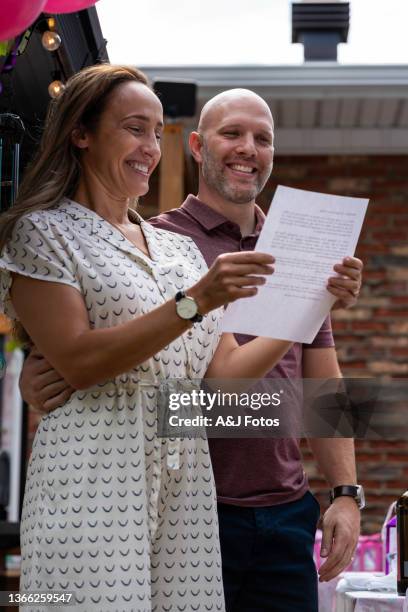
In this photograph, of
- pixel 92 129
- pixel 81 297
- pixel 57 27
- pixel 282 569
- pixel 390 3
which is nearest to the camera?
pixel 81 297

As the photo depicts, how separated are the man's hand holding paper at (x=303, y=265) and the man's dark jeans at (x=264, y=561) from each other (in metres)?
0.51

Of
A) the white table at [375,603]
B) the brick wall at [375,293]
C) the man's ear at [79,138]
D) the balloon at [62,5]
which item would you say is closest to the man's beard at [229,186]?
the balloon at [62,5]

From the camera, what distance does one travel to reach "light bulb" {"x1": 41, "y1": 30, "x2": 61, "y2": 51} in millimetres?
2916

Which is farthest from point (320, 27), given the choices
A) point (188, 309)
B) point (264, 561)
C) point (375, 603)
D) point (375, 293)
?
point (188, 309)

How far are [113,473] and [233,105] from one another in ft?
3.65

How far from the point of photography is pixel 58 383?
5.64 ft

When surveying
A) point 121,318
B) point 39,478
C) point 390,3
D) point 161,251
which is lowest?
point 39,478

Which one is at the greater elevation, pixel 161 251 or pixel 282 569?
pixel 161 251

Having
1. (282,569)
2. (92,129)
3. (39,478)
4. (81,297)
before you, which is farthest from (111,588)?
(92,129)

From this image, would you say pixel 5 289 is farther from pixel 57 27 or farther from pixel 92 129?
pixel 57 27

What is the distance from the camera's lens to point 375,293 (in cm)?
604

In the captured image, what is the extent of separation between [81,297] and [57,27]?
5.48ft

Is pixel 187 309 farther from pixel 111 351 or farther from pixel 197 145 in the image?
pixel 197 145

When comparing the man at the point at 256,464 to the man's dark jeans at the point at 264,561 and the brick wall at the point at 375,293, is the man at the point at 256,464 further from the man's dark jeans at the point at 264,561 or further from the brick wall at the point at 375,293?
the brick wall at the point at 375,293
